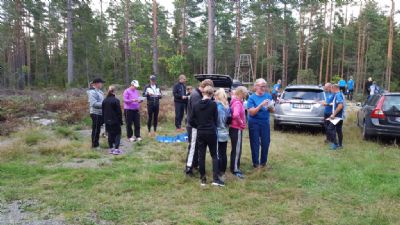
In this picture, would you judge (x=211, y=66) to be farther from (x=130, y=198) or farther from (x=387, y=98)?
(x=130, y=198)

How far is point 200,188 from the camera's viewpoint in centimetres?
530

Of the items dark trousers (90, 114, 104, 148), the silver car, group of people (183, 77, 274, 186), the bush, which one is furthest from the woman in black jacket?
the silver car

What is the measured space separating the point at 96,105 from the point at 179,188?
370cm

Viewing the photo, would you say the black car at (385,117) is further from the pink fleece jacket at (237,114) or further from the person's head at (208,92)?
the person's head at (208,92)

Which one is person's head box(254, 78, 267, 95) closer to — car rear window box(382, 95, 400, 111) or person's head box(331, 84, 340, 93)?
person's head box(331, 84, 340, 93)

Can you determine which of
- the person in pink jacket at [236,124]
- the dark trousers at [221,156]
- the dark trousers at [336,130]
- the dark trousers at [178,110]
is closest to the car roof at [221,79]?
the dark trousers at [178,110]

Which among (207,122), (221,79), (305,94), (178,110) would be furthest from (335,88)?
(178,110)

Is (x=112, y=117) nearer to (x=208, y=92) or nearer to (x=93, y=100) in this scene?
(x=93, y=100)

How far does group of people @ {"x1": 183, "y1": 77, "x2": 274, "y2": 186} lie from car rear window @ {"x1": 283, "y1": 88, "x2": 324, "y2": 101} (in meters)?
4.39

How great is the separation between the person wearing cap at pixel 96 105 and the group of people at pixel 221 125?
287 centimetres

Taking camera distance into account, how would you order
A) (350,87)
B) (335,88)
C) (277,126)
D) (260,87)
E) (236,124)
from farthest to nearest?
(350,87) → (277,126) → (335,88) → (260,87) → (236,124)

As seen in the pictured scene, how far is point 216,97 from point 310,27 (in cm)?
3712

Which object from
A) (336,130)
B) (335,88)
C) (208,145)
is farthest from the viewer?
(336,130)

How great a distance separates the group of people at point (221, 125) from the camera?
5.32 meters
